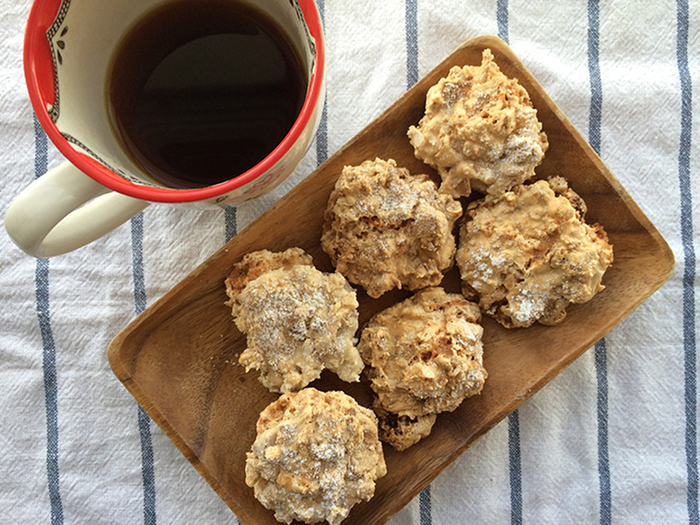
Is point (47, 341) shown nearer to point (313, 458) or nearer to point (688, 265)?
point (313, 458)

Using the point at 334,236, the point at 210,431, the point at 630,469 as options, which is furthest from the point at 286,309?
the point at 630,469

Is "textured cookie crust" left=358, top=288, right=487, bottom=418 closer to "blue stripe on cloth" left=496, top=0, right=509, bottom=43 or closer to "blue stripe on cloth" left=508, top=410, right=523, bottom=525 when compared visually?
"blue stripe on cloth" left=508, top=410, right=523, bottom=525

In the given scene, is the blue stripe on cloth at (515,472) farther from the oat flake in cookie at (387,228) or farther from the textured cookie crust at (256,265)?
the textured cookie crust at (256,265)

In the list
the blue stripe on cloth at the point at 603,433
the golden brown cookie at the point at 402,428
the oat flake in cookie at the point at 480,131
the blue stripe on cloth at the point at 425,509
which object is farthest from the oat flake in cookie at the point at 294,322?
the blue stripe on cloth at the point at 603,433

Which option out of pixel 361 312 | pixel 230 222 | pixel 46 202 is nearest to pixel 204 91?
pixel 46 202

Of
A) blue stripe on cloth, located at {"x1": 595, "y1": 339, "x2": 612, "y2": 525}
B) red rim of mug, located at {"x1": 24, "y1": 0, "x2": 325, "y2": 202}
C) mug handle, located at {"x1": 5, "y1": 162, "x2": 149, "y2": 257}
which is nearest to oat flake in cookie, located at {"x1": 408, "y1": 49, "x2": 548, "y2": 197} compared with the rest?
red rim of mug, located at {"x1": 24, "y1": 0, "x2": 325, "y2": 202}
